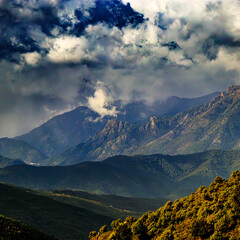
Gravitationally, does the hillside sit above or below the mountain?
below

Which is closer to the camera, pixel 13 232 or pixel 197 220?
pixel 197 220

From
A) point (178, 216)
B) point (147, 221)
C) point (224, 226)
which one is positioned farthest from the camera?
point (147, 221)

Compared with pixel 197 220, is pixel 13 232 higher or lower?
lower

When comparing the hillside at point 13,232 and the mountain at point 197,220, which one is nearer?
the mountain at point 197,220

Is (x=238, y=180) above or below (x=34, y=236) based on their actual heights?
above

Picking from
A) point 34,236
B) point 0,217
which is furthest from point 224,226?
point 0,217

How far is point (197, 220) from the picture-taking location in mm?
99875

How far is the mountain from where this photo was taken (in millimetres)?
95938

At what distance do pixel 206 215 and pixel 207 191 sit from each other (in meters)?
25.5

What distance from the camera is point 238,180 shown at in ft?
398

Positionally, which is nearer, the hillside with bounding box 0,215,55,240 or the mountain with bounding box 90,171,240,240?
the mountain with bounding box 90,171,240,240

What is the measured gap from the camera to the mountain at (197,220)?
95.9m

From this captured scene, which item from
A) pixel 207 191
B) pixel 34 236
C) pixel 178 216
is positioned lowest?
pixel 34 236

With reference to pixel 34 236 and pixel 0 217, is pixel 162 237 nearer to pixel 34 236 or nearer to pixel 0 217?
pixel 34 236
